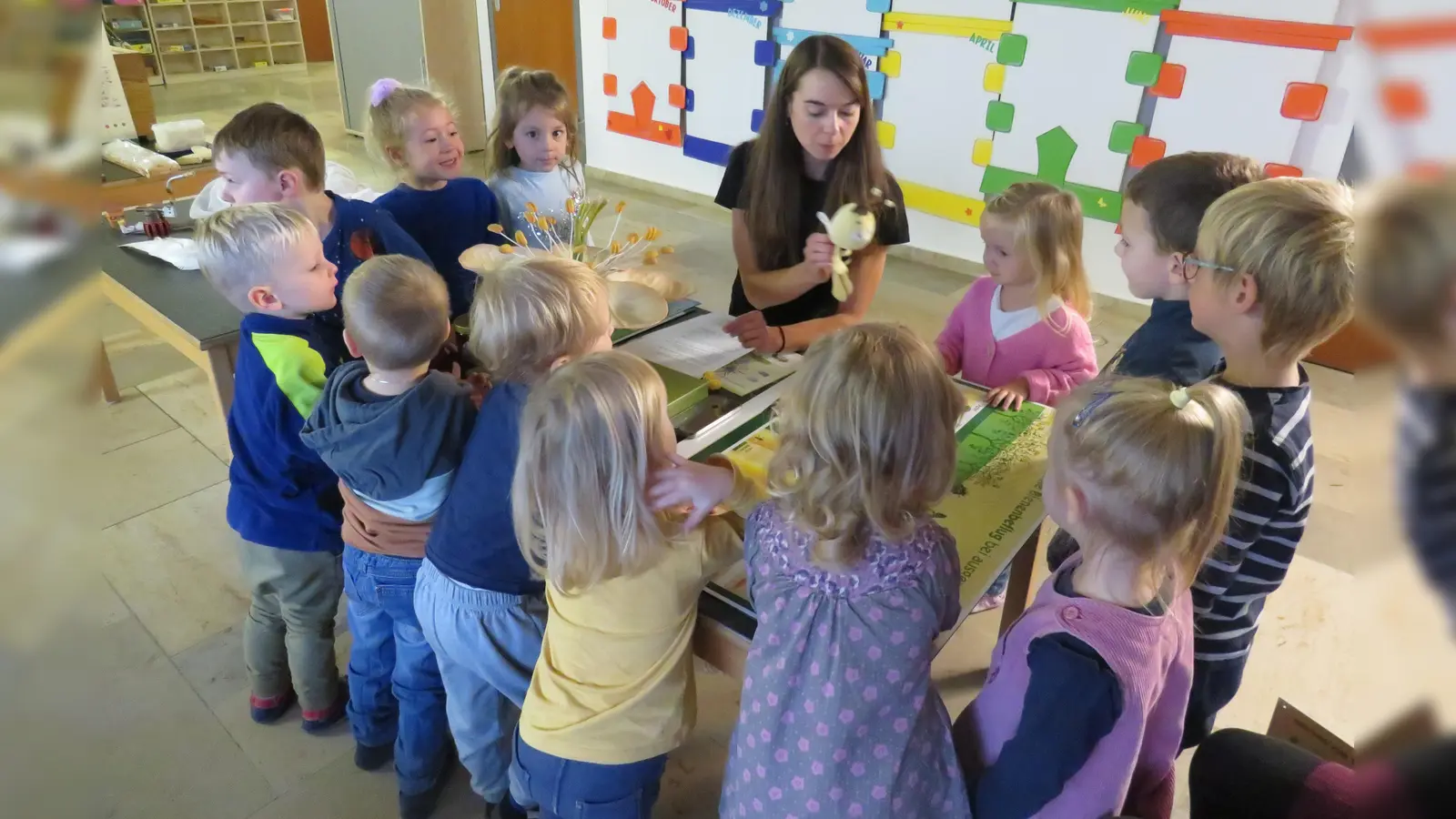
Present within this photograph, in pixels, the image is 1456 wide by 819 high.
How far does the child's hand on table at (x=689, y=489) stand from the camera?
1.08 metres

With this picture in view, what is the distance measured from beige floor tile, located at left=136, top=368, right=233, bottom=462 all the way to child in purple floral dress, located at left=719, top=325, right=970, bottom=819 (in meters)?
2.11

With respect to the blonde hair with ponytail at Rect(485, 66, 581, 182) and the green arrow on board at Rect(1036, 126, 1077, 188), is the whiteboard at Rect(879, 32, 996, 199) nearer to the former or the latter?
the green arrow on board at Rect(1036, 126, 1077, 188)

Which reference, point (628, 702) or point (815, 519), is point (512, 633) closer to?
point (628, 702)

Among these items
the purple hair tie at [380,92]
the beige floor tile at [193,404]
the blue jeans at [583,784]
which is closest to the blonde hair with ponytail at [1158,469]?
the blue jeans at [583,784]

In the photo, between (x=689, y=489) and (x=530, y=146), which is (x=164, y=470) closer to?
(x=530, y=146)

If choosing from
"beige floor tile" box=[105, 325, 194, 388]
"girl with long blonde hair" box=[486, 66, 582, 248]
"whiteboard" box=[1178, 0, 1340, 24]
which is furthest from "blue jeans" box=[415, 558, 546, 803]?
"whiteboard" box=[1178, 0, 1340, 24]

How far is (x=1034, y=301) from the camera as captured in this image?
1.67 m

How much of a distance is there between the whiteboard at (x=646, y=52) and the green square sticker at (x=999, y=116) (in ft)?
5.77

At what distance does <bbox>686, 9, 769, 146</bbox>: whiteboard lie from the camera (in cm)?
437

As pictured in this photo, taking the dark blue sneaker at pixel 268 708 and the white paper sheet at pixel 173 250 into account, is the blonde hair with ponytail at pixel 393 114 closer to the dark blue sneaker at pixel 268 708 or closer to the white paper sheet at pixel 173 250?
the white paper sheet at pixel 173 250

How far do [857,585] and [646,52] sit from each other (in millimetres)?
4467

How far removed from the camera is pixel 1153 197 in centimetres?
138

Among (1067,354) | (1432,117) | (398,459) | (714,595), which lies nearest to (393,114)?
(398,459)

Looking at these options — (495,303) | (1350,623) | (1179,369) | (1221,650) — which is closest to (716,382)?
(495,303)
